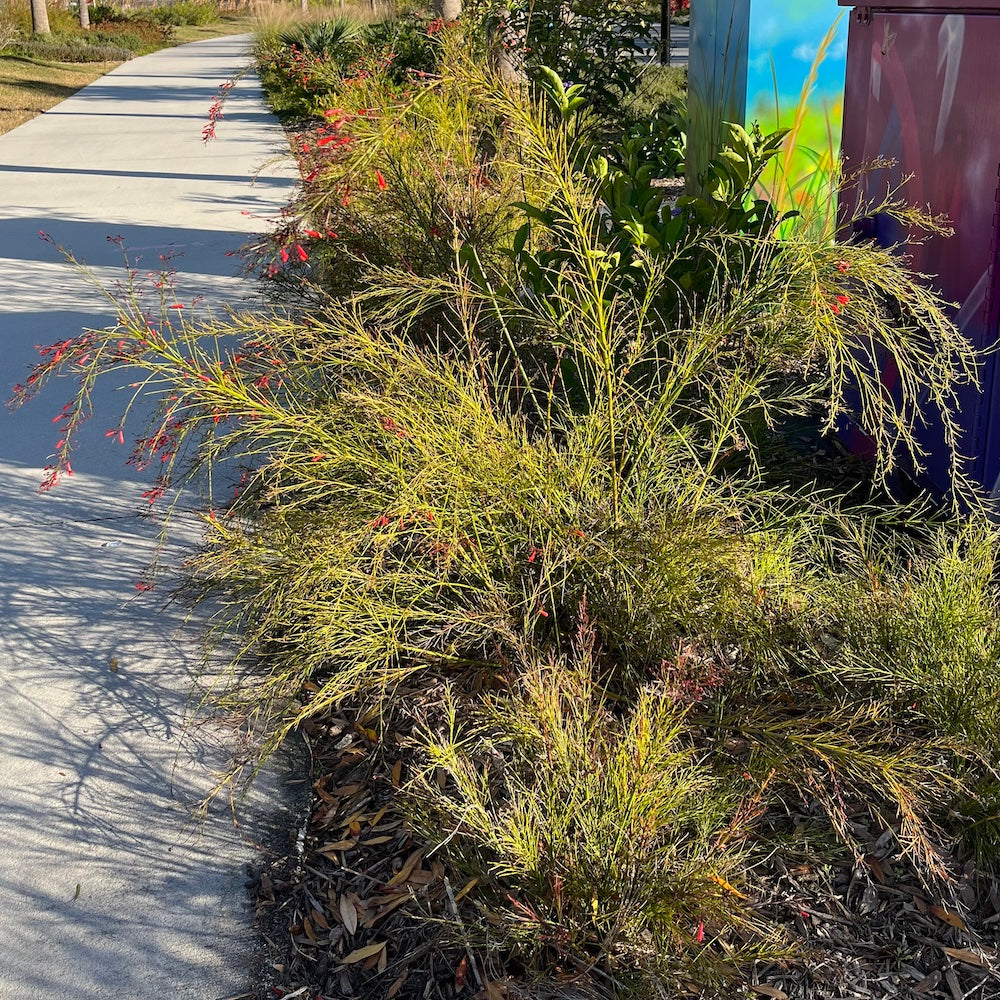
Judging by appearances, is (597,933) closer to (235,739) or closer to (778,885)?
(778,885)

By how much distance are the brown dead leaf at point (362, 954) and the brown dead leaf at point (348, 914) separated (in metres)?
0.07

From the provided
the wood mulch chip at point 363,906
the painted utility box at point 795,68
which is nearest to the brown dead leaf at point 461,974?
the wood mulch chip at point 363,906

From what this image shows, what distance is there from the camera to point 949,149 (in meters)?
3.51

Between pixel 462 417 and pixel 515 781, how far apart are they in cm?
92

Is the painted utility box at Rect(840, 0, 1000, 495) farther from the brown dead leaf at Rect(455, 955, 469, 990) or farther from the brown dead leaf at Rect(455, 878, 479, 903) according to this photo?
the brown dead leaf at Rect(455, 955, 469, 990)

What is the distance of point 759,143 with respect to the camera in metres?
4.14

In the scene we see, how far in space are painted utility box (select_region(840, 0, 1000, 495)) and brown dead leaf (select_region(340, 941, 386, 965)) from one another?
2.18 m

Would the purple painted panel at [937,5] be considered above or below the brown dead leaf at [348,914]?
above

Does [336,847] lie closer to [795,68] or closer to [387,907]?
[387,907]

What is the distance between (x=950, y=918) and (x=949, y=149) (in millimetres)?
2374

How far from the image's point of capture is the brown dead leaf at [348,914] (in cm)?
239

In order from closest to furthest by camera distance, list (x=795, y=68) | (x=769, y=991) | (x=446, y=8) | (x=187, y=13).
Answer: (x=769, y=991) < (x=795, y=68) < (x=446, y=8) < (x=187, y=13)

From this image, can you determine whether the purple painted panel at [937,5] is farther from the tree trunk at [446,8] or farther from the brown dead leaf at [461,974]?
the tree trunk at [446,8]

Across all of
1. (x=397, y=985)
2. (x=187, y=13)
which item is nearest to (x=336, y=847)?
(x=397, y=985)
